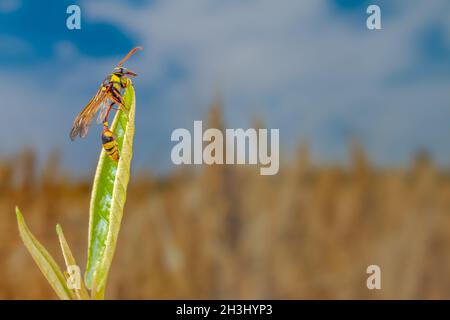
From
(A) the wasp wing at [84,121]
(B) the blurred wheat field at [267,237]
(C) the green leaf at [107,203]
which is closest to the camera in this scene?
(C) the green leaf at [107,203]

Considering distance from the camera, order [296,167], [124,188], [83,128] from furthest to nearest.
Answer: [296,167] < [83,128] < [124,188]

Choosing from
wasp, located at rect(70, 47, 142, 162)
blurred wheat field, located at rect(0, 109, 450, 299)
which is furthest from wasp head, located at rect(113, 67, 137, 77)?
blurred wheat field, located at rect(0, 109, 450, 299)

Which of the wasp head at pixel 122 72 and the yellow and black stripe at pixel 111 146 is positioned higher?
the wasp head at pixel 122 72

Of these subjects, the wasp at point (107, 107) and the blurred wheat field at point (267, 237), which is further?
the blurred wheat field at point (267, 237)

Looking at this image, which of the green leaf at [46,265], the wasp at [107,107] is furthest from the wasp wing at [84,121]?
the green leaf at [46,265]

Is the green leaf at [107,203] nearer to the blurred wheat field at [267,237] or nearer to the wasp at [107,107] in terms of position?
the wasp at [107,107]

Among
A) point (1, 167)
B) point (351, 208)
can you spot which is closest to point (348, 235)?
point (351, 208)

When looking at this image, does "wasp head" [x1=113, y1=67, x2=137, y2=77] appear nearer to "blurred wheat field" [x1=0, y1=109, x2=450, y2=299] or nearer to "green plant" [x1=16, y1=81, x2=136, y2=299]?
"green plant" [x1=16, y1=81, x2=136, y2=299]
